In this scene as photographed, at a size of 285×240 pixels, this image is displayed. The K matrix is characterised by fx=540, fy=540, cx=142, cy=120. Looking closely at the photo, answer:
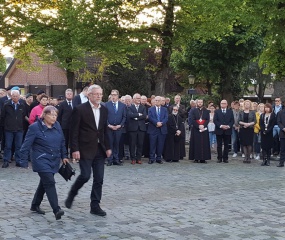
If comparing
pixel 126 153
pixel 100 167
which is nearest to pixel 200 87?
pixel 126 153

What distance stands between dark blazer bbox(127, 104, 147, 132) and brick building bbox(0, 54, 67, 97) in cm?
4070

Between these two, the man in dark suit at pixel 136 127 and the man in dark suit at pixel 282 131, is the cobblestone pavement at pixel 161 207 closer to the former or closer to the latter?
the man in dark suit at pixel 282 131

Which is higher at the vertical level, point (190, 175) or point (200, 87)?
point (200, 87)

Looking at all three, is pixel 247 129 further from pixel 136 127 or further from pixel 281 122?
pixel 136 127

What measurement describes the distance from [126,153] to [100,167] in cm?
889

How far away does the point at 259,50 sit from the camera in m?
38.7

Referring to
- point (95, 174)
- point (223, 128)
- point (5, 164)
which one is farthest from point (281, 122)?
point (95, 174)

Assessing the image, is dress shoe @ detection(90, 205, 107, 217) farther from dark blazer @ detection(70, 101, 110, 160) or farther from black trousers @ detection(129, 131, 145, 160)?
black trousers @ detection(129, 131, 145, 160)

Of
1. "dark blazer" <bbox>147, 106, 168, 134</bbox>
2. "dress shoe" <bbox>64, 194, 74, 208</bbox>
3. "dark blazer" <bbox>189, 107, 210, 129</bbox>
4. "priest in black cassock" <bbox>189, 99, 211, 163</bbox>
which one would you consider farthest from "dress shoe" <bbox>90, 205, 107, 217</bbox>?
"dark blazer" <bbox>189, 107, 210, 129</bbox>

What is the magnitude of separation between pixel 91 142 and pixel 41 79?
52261 millimetres

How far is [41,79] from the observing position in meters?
59.9

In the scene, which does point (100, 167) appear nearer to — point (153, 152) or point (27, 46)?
point (153, 152)

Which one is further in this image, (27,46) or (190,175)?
(27,46)

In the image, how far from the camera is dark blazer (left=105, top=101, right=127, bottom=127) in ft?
52.2
